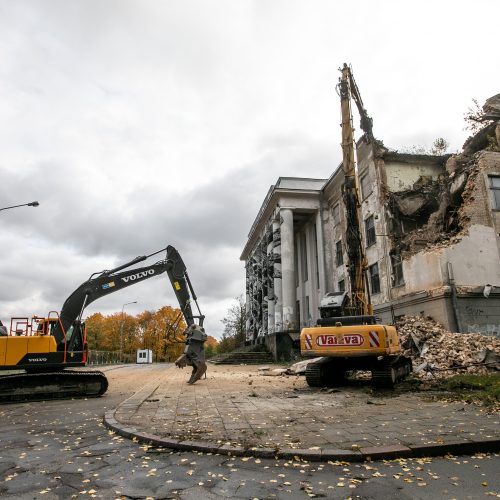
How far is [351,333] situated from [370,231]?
54.2 ft

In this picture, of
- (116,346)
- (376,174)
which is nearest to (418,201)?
(376,174)

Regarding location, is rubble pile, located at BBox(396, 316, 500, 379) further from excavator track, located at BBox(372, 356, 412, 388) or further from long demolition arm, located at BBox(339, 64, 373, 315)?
long demolition arm, located at BBox(339, 64, 373, 315)

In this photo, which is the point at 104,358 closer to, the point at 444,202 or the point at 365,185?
the point at 365,185

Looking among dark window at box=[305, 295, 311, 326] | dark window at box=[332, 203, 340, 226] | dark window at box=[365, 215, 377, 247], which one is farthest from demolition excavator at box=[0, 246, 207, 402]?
dark window at box=[305, 295, 311, 326]

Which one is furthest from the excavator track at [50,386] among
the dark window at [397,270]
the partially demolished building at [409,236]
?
the dark window at [397,270]

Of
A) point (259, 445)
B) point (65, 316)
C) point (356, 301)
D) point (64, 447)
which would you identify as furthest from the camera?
point (356, 301)

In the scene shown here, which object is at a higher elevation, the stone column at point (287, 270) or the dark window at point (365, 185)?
the dark window at point (365, 185)

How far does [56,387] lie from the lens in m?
12.2

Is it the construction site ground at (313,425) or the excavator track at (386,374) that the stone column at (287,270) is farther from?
the construction site ground at (313,425)

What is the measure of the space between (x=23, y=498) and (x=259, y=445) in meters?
2.68

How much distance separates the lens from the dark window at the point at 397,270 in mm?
23188

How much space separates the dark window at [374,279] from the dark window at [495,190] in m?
7.48

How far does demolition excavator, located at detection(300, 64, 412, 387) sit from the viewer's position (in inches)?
449

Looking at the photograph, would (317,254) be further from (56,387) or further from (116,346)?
(116,346)
